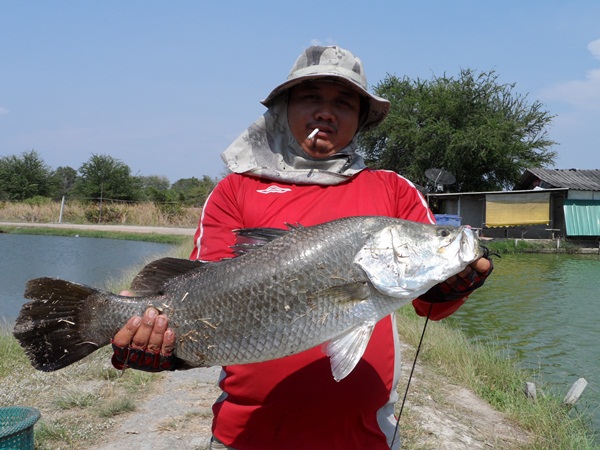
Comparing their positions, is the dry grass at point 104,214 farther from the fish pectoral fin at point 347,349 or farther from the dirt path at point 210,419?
the fish pectoral fin at point 347,349

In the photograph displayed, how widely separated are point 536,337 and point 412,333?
3.96m

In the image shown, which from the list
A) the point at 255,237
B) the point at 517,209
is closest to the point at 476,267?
the point at 255,237

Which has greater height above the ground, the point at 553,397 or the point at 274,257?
the point at 274,257

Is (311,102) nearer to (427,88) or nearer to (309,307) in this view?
(309,307)

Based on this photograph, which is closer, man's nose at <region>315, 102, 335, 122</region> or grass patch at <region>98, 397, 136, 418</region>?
man's nose at <region>315, 102, 335, 122</region>

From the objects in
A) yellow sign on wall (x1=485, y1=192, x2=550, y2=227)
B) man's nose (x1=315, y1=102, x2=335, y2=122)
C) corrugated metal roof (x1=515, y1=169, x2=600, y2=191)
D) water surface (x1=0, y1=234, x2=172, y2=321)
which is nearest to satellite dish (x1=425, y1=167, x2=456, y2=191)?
yellow sign on wall (x1=485, y1=192, x2=550, y2=227)

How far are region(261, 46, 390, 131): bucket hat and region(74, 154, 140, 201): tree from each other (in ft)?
157

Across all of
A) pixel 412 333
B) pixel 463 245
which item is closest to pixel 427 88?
pixel 412 333

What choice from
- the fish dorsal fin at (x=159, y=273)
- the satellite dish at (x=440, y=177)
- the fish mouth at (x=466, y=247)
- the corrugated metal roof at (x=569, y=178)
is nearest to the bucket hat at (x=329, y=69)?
the fish mouth at (x=466, y=247)

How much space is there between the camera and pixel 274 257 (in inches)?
91.0

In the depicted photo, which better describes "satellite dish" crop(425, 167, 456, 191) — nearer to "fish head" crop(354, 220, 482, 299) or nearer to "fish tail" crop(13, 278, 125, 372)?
"fish head" crop(354, 220, 482, 299)

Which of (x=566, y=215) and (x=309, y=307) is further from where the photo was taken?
(x=566, y=215)

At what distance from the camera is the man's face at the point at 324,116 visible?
2814 mm

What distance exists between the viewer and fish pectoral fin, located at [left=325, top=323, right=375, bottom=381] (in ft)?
6.86
